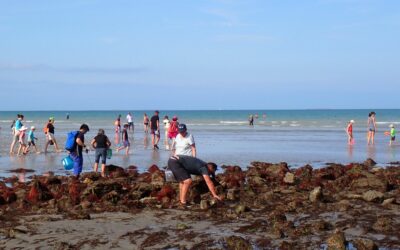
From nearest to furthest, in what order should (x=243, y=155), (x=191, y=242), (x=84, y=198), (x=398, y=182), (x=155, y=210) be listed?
(x=191, y=242), (x=155, y=210), (x=84, y=198), (x=398, y=182), (x=243, y=155)

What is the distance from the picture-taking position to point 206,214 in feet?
39.1

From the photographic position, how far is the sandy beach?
9758 millimetres

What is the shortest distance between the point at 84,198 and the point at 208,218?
3.53m

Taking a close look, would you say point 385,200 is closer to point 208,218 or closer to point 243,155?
point 208,218

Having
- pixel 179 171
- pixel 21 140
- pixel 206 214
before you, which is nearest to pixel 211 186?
pixel 179 171

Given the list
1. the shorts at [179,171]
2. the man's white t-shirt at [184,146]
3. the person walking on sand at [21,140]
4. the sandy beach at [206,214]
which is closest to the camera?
the sandy beach at [206,214]

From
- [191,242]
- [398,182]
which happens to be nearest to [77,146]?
[191,242]

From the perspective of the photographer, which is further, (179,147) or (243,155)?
(243,155)

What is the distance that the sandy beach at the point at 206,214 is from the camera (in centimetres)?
976

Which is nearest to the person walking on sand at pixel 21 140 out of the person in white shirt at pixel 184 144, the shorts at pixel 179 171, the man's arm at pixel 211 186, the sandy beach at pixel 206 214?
the sandy beach at pixel 206 214

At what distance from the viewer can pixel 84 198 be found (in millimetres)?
13523

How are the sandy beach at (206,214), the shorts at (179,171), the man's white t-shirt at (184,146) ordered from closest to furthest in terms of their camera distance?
1. the sandy beach at (206,214)
2. the shorts at (179,171)
3. the man's white t-shirt at (184,146)

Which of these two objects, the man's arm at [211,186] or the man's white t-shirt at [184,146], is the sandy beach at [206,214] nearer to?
the man's arm at [211,186]

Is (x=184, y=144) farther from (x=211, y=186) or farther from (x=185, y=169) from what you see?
(x=211, y=186)
